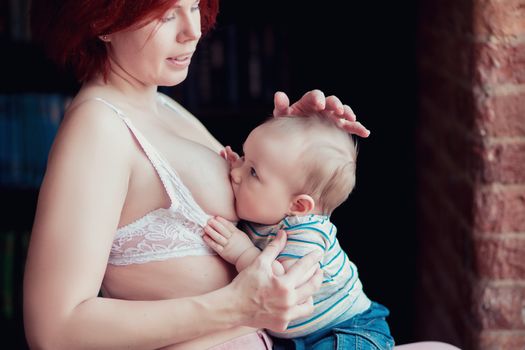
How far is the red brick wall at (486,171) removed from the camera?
Answer: 6.29 ft

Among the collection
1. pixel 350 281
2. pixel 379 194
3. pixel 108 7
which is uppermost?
pixel 108 7

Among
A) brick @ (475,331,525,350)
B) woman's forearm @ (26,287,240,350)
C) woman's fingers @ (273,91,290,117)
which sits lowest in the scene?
brick @ (475,331,525,350)

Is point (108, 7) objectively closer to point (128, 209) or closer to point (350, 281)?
point (128, 209)

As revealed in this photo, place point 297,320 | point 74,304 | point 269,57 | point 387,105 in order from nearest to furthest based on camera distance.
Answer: point 74,304 < point 297,320 < point 387,105 < point 269,57

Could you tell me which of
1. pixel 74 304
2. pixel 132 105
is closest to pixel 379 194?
pixel 132 105

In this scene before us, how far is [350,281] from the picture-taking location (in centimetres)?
154

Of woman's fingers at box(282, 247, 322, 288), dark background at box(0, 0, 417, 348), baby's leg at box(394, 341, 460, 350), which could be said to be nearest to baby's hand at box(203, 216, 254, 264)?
woman's fingers at box(282, 247, 322, 288)

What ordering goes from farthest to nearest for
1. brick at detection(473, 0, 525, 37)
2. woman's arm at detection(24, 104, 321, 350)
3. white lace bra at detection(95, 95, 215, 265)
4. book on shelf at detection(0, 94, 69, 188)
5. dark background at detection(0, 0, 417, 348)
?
book on shelf at detection(0, 94, 69, 188), dark background at detection(0, 0, 417, 348), brick at detection(473, 0, 525, 37), white lace bra at detection(95, 95, 215, 265), woman's arm at detection(24, 104, 321, 350)

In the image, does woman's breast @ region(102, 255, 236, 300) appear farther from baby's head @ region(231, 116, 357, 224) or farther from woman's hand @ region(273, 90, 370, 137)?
woman's hand @ region(273, 90, 370, 137)

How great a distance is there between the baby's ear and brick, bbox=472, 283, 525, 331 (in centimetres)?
73

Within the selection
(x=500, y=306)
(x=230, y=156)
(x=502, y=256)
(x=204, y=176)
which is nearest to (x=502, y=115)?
(x=502, y=256)

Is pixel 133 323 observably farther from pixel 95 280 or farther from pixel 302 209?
pixel 302 209

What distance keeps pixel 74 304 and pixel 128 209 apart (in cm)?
20

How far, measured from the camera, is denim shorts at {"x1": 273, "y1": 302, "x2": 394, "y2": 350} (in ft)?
4.94
